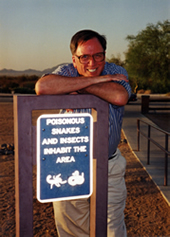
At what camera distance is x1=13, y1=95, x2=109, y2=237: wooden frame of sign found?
1930 millimetres

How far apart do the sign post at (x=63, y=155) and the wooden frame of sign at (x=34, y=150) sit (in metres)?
0.05

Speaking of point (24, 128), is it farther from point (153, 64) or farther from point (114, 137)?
point (153, 64)

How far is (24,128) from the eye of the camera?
6.31 ft

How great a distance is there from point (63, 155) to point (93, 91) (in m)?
0.44

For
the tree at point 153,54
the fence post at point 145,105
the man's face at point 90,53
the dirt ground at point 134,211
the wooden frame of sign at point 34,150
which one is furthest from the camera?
the tree at point 153,54

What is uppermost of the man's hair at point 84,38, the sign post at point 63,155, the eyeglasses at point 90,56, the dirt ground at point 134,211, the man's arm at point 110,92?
the man's hair at point 84,38

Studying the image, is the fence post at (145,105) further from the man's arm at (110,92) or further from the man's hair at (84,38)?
the man's arm at (110,92)

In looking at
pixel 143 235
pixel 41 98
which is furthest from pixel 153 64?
pixel 41 98

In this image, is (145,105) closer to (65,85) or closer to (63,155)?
(65,85)

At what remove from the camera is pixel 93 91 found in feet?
6.95

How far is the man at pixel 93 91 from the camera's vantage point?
2129 mm

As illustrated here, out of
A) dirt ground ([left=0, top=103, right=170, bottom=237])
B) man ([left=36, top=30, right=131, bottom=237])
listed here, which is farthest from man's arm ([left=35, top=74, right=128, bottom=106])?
dirt ground ([left=0, top=103, right=170, bottom=237])

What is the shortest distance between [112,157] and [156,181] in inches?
137

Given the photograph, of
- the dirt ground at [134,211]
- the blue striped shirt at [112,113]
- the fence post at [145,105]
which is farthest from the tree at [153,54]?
the blue striped shirt at [112,113]
